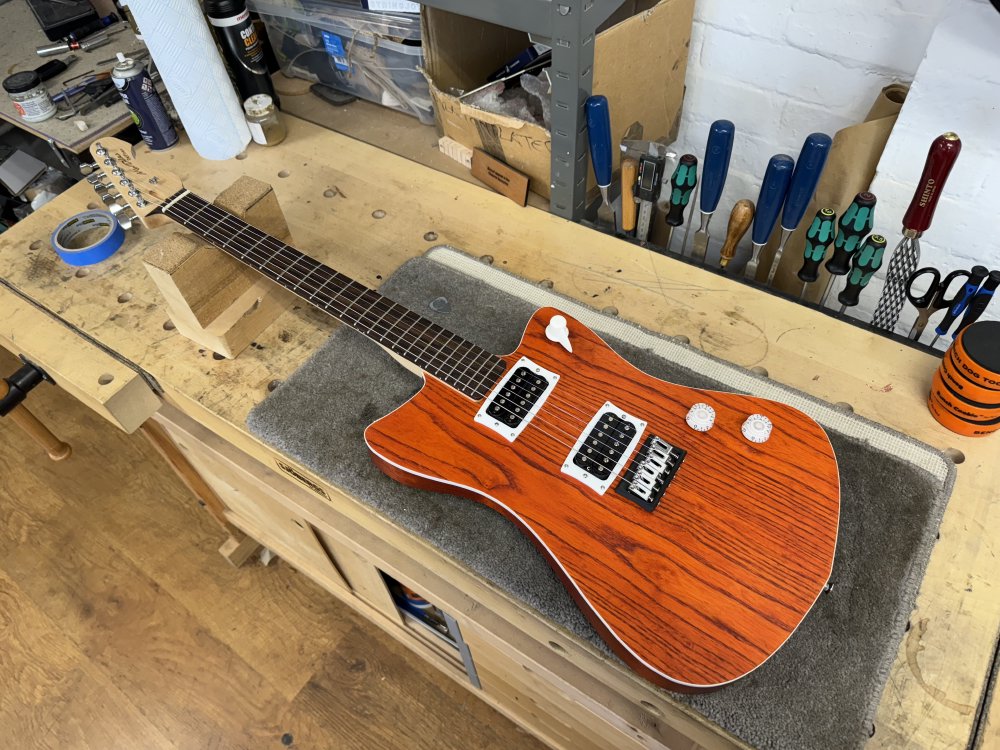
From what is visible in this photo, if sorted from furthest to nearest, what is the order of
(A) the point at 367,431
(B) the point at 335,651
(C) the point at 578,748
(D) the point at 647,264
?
(B) the point at 335,651 → (C) the point at 578,748 → (D) the point at 647,264 → (A) the point at 367,431

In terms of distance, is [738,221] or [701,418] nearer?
[701,418]

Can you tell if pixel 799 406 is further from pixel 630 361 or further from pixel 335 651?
pixel 335 651

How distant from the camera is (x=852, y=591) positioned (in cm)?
61

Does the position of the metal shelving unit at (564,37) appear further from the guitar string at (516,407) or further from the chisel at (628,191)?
the guitar string at (516,407)

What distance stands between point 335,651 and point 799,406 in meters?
1.02

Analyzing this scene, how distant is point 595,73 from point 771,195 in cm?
26

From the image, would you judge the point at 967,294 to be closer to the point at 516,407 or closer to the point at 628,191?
the point at 628,191

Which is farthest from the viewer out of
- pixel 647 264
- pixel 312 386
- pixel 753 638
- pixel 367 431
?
pixel 647 264

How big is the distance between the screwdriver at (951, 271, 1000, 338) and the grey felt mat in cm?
18

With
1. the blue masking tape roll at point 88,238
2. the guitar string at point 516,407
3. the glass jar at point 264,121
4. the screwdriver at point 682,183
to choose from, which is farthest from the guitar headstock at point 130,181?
the screwdriver at point 682,183

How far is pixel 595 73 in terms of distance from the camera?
0.83m

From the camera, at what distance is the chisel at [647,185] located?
83 cm

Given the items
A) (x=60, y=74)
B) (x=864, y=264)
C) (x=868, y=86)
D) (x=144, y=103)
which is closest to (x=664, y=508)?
(x=864, y=264)

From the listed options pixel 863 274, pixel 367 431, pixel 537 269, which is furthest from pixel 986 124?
pixel 367 431
